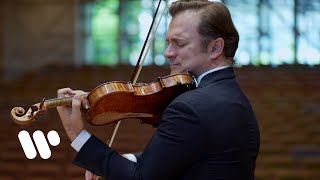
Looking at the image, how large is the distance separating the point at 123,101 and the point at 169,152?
0.82ft

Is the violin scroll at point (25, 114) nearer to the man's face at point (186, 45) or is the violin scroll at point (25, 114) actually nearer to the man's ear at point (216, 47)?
the man's face at point (186, 45)

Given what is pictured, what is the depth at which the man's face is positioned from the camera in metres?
1.55

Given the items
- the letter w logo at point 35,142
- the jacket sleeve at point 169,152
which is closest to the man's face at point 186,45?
the jacket sleeve at point 169,152

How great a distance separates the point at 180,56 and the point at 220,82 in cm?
13

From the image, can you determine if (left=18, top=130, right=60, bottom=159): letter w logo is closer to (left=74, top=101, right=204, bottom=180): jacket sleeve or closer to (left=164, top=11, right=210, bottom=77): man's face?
(left=74, top=101, right=204, bottom=180): jacket sleeve

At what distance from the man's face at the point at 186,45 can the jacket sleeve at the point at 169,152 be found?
158 millimetres

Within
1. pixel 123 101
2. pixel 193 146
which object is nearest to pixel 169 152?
pixel 193 146

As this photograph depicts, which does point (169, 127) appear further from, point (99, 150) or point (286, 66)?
point (286, 66)

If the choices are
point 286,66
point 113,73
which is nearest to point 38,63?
point 113,73

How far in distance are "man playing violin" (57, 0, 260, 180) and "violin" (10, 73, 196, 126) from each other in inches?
1.3

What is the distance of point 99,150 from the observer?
1494 millimetres

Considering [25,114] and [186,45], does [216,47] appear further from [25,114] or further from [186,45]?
[25,114]

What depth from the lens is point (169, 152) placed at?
1.43 meters

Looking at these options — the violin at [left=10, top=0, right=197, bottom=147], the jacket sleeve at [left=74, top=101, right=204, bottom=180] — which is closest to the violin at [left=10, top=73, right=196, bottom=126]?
the violin at [left=10, top=0, right=197, bottom=147]
